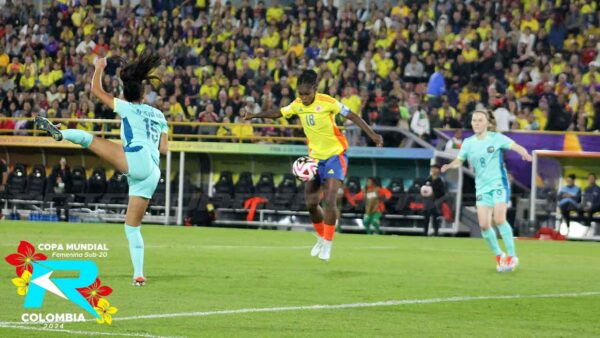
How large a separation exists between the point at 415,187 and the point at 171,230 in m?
7.12

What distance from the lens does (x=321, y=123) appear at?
17.0 metres

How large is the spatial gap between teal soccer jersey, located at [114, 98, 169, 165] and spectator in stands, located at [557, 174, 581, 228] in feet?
55.6

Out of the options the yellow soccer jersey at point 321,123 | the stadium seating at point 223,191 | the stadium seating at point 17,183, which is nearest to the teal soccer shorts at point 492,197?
the yellow soccer jersey at point 321,123

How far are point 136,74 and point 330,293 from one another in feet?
9.92

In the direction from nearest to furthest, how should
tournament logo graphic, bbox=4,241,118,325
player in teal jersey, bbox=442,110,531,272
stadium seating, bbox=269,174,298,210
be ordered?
tournament logo graphic, bbox=4,241,118,325
player in teal jersey, bbox=442,110,531,272
stadium seating, bbox=269,174,298,210

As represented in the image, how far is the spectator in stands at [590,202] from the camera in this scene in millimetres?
28344

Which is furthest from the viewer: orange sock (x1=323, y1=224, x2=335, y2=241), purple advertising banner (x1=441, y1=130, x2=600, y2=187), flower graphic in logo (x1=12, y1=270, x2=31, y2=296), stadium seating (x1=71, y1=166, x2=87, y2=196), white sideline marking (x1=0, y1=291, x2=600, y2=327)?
stadium seating (x1=71, y1=166, x2=87, y2=196)

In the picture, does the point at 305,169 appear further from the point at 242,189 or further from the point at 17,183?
the point at 17,183

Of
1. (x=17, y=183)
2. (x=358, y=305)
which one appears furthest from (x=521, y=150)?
(x=17, y=183)

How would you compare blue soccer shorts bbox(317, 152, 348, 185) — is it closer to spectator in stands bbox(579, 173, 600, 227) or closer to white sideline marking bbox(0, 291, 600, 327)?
white sideline marking bbox(0, 291, 600, 327)

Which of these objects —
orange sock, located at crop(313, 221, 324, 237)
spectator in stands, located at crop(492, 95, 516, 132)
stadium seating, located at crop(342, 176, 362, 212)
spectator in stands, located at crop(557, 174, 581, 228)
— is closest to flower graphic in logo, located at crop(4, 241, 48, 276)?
orange sock, located at crop(313, 221, 324, 237)

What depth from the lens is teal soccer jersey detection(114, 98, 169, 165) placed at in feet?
42.8

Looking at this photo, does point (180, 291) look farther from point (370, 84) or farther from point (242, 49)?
point (242, 49)

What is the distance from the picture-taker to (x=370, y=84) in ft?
105
